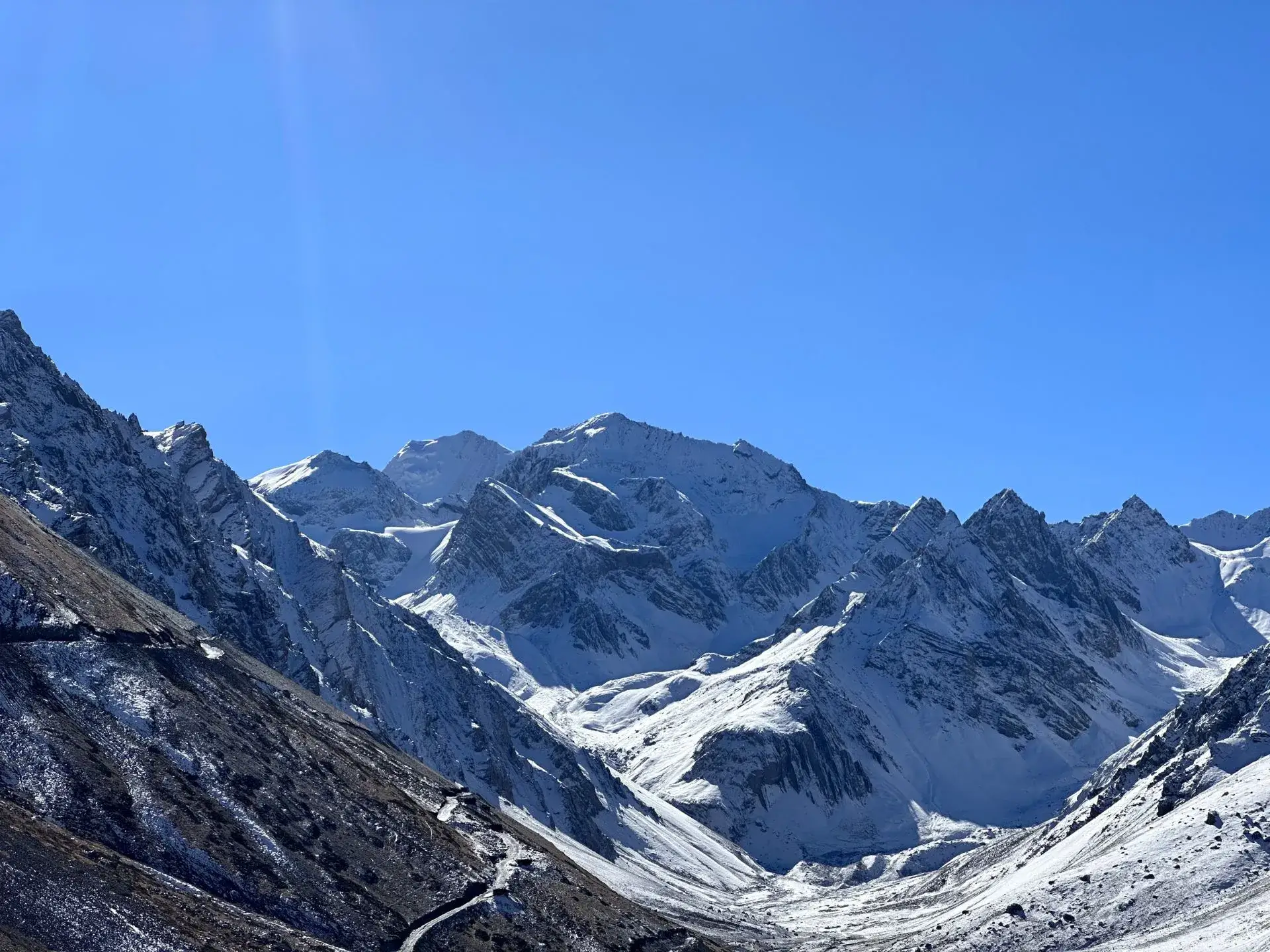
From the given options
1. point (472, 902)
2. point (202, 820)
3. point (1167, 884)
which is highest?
point (1167, 884)

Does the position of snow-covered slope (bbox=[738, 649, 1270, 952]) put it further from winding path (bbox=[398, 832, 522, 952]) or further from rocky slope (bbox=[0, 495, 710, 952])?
winding path (bbox=[398, 832, 522, 952])

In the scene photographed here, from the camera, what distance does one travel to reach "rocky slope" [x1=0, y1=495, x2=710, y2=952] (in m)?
100

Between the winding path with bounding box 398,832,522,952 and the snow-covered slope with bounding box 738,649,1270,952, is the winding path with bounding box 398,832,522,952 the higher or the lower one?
the lower one

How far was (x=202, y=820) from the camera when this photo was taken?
12012cm

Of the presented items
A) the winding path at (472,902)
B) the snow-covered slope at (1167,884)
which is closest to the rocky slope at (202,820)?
the winding path at (472,902)

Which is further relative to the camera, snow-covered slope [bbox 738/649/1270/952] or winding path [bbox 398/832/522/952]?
snow-covered slope [bbox 738/649/1270/952]

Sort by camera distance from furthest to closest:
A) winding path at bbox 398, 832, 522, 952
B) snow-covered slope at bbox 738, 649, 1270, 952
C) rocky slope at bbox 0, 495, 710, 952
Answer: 1. snow-covered slope at bbox 738, 649, 1270, 952
2. winding path at bbox 398, 832, 522, 952
3. rocky slope at bbox 0, 495, 710, 952

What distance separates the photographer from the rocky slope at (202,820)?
10025cm

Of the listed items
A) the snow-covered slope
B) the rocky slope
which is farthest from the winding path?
the snow-covered slope

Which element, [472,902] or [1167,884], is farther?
[1167,884]

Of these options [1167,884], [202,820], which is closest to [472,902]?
[202,820]

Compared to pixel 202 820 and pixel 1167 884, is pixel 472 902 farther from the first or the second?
pixel 1167 884

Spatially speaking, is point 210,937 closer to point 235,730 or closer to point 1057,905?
point 235,730

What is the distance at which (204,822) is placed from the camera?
11994cm
